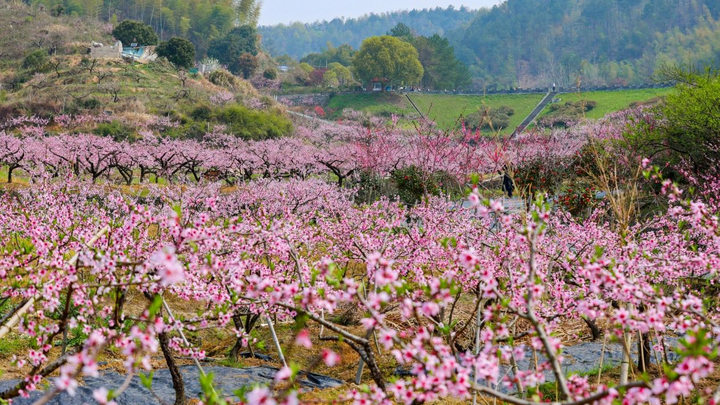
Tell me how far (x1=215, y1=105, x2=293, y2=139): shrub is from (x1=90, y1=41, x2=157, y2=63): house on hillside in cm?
2968

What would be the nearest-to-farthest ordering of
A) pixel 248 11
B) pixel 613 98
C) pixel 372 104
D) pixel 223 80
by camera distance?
pixel 223 80 → pixel 613 98 → pixel 372 104 → pixel 248 11

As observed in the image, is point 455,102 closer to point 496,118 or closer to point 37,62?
point 496,118

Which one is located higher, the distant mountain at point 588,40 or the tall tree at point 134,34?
the distant mountain at point 588,40

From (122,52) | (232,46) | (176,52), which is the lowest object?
(122,52)

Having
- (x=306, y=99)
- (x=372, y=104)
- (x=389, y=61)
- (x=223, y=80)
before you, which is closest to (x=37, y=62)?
(x=223, y=80)

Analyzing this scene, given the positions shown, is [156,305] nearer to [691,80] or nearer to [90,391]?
[90,391]

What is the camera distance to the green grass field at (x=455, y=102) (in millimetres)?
83062

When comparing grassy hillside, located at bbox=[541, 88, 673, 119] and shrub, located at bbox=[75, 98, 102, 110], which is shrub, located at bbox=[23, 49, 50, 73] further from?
Answer: grassy hillside, located at bbox=[541, 88, 673, 119]

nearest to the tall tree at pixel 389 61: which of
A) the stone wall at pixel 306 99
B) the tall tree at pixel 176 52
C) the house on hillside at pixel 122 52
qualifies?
the stone wall at pixel 306 99

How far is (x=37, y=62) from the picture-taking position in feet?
237

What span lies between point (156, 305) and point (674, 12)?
188877mm

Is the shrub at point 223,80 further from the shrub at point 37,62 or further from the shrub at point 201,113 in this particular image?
the shrub at point 201,113

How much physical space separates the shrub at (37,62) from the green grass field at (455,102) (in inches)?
1513

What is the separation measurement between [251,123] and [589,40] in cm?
14684
